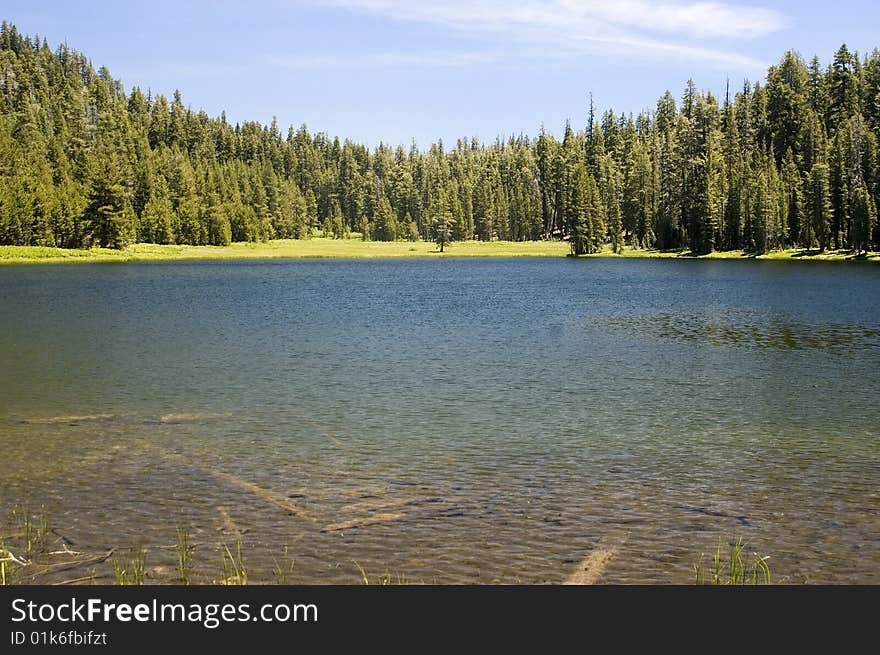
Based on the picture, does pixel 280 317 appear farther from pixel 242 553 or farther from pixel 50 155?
pixel 50 155

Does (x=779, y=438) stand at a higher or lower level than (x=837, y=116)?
lower

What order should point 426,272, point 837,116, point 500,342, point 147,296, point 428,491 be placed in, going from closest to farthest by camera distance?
point 428,491
point 500,342
point 147,296
point 426,272
point 837,116

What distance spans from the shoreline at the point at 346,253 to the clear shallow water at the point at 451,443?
8454 cm

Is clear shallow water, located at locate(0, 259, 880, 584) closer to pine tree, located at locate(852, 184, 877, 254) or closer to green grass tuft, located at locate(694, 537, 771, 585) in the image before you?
green grass tuft, located at locate(694, 537, 771, 585)

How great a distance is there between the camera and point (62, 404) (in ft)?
78.3

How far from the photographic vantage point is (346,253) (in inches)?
6624

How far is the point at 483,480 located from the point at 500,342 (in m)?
22.9

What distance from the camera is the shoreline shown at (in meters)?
124

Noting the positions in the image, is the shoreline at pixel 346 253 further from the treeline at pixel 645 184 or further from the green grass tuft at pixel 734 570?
the green grass tuft at pixel 734 570

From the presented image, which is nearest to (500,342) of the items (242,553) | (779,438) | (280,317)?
(280,317)

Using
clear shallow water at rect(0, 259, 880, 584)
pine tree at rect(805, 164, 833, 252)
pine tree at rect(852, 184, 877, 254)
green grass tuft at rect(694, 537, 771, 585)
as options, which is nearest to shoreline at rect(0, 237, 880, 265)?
pine tree at rect(852, 184, 877, 254)

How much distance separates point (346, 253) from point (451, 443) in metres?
151

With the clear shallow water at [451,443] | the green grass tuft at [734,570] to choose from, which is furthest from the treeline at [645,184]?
the green grass tuft at [734,570]

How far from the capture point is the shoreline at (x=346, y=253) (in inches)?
4867
